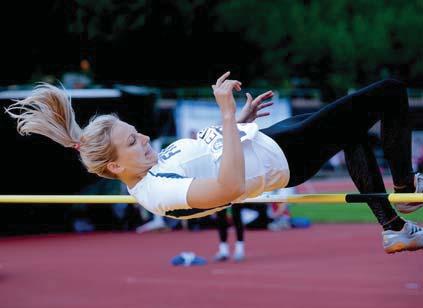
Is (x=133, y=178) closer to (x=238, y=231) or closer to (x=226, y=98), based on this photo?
(x=226, y=98)

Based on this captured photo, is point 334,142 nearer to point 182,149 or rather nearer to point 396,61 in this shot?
point 182,149

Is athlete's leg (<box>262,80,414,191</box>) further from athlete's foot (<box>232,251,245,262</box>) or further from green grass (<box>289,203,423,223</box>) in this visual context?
green grass (<box>289,203,423,223</box>)

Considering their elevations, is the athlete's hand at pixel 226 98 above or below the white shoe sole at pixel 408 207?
above

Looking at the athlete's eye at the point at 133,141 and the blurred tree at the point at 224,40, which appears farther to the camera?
the blurred tree at the point at 224,40

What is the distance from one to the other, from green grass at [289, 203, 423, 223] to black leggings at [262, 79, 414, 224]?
8.86 meters

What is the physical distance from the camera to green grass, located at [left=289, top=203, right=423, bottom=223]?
542 inches

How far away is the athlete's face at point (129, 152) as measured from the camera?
12.3ft

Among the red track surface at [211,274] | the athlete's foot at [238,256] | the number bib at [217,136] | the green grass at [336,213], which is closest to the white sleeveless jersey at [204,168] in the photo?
the number bib at [217,136]

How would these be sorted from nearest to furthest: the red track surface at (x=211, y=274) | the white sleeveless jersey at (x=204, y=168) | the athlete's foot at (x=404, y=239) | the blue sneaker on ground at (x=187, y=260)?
the white sleeveless jersey at (x=204, y=168)
the athlete's foot at (x=404, y=239)
the red track surface at (x=211, y=274)
the blue sneaker on ground at (x=187, y=260)

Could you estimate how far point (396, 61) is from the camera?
3059cm

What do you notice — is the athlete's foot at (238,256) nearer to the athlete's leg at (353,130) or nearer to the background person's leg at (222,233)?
the background person's leg at (222,233)

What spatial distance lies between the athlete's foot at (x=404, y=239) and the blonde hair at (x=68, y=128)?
1408mm

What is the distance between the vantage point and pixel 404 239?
390 centimetres

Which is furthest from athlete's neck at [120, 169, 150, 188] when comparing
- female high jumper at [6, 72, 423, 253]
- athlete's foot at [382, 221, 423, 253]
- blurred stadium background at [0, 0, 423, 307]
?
blurred stadium background at [0, 0, 423, 307]
